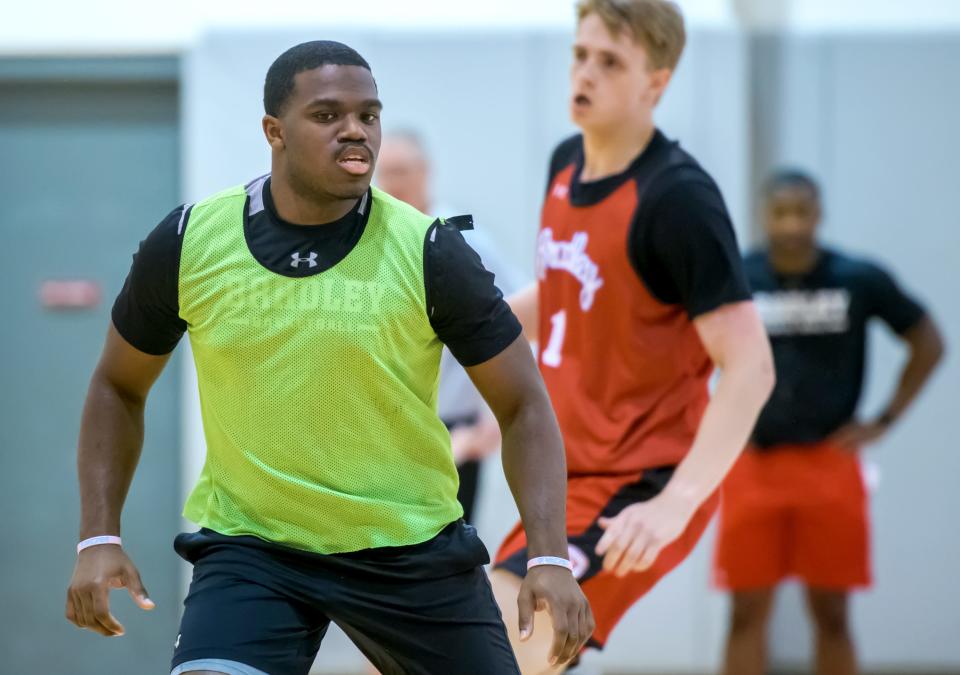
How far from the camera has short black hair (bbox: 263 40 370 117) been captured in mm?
2592

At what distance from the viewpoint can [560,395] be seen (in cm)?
341

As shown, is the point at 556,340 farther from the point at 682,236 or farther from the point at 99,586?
the point at 99,586

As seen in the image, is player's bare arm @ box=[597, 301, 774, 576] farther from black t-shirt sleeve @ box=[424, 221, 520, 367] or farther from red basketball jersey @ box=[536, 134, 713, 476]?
black t-shirt sleeve @ box=[424, 221, 520, 367]

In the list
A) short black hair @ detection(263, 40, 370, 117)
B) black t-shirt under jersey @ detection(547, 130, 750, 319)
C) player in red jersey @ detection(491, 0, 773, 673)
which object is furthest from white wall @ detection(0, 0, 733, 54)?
short black hair @ detection(263, 40, 370, 117)

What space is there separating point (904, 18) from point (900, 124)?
1.44ft

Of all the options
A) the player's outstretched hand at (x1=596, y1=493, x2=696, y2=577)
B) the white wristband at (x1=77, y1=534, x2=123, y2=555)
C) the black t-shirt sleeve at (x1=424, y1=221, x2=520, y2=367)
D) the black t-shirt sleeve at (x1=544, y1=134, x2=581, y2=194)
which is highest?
the black t-shirt sleeve at (x1=544, y1=134, x2=581, y2=194)

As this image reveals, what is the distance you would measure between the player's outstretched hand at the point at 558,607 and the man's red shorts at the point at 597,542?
0.68 meters

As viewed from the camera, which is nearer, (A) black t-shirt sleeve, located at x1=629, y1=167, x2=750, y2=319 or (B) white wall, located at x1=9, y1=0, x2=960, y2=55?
(A) black t-shirt sleeve, located at x1=629, y1=167, x2=750, y2=319

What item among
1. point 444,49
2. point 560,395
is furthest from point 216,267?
point 444,49

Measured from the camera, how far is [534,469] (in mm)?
2582

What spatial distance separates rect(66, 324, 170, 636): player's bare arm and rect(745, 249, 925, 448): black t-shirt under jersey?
315 cm

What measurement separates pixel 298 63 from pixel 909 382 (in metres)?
3.57

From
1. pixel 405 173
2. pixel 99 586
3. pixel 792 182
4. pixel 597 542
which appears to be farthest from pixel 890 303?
pixel 99 586

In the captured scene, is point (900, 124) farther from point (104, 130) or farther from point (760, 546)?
point (104, 130)
